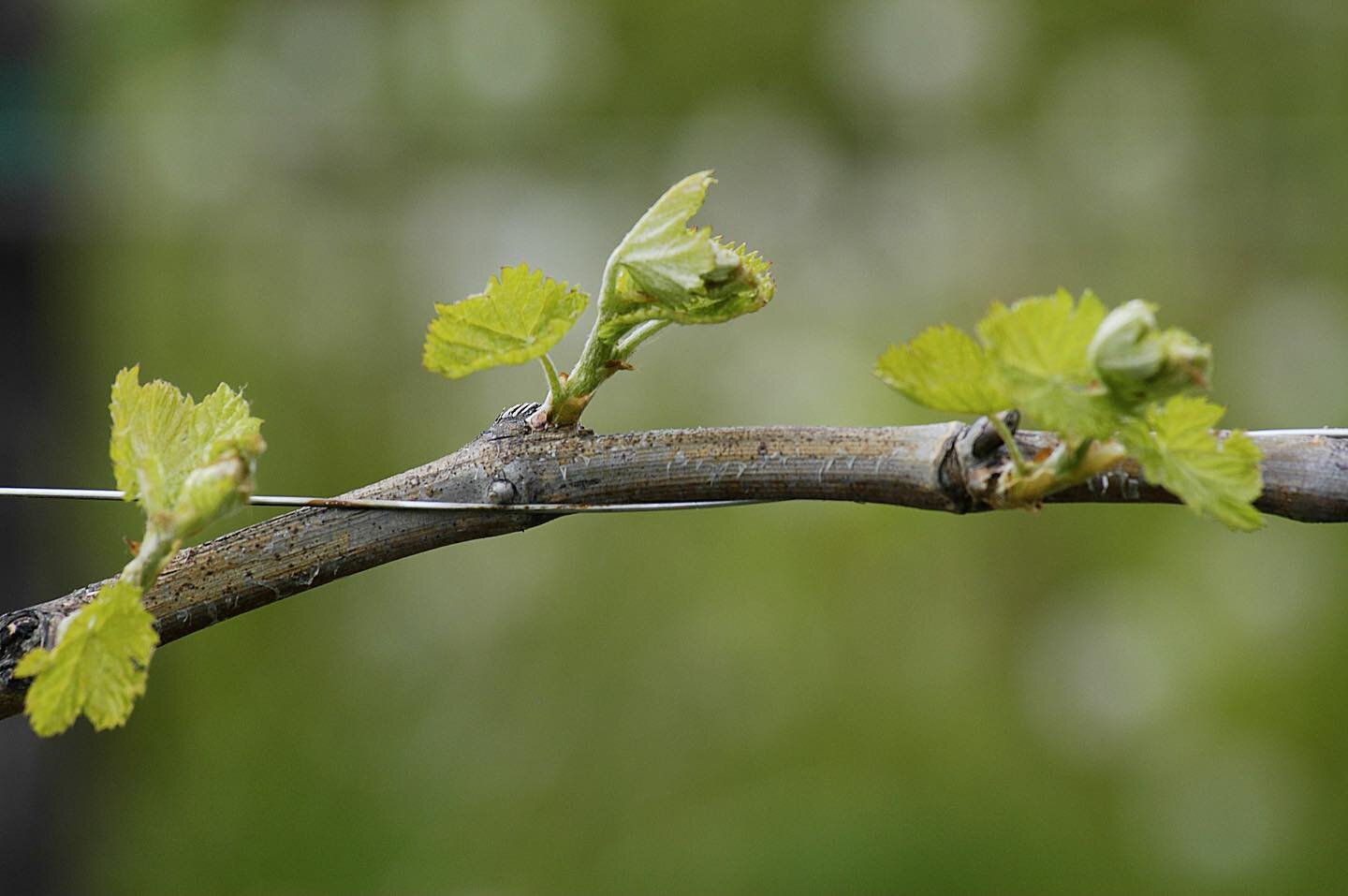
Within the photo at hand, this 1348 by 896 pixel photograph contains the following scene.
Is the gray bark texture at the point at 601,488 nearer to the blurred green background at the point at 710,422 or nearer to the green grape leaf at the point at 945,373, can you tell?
the green grape leaf at the point at 945,373

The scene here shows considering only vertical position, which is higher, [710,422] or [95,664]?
[710,422]

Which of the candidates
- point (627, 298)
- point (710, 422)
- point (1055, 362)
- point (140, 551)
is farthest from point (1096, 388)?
point (710, 422)

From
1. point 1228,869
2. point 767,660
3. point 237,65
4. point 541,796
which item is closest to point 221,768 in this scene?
point 541,796

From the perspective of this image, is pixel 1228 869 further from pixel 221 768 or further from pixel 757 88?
pixel 221 768

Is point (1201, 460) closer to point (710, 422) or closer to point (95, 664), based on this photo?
point (95, 664)

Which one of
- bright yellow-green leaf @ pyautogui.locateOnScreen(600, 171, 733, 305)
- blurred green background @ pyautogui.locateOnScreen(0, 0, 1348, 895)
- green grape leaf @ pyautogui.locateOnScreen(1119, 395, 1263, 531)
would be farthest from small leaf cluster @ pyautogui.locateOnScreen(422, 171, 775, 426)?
blurred green background @ pyautogui.locateOnScreen(0, 0, 1348, 895)

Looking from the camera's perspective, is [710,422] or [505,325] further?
[710,422]

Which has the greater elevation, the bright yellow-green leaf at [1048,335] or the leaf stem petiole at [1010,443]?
the bright yellow-green leaf at [1048,335]

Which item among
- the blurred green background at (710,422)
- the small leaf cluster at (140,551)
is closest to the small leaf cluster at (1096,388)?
the small leaf cluster at (140,551)
